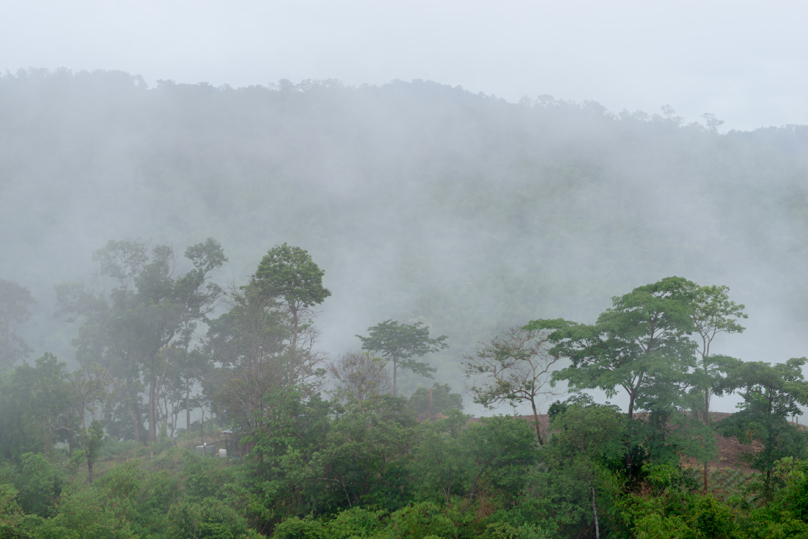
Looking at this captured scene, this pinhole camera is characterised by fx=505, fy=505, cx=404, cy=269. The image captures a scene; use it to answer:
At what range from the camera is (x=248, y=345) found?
29.3 m

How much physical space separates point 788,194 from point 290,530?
523ft

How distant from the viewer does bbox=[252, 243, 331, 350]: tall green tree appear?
29469 mm

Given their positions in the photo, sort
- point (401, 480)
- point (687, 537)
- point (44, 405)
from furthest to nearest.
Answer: point (44, 405) < point (401, 480) < point (687, 537)

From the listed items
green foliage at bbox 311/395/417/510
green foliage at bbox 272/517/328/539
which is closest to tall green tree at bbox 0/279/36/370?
green foliage at bbox 311/395/417/510

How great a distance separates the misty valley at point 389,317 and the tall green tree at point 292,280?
15cm

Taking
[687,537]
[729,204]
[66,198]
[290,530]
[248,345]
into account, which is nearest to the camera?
[687,537]

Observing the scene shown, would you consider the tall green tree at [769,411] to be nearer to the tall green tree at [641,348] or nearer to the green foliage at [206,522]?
the tall green tree at [641,348]

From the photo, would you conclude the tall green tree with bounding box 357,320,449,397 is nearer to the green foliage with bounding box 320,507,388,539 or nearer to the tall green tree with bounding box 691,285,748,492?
the tall green tree with bounding box 691,285,748,492

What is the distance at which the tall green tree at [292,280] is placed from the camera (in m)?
29.5

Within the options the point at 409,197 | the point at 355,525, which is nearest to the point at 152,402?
the point at 355,525

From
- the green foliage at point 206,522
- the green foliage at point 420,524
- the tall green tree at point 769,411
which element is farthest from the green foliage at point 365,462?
the tall green tree at point 769,411

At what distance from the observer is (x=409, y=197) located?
151250mm

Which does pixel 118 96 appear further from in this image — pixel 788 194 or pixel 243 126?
pixel 788 194

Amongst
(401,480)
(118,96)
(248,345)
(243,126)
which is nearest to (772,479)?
(401,480)
